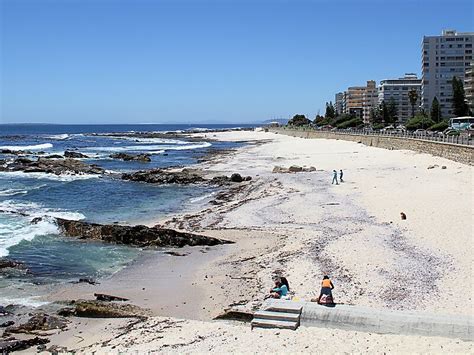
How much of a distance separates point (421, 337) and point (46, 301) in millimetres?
9113

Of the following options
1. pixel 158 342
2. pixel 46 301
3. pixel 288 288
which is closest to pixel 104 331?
pixel 158 342

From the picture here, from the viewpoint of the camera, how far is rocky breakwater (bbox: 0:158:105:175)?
47.3 m

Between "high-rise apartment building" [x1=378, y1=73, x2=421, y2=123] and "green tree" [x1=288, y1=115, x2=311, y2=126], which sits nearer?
"high-rise apartment building" [x1=378, y1=73, x2=421, y2=123]

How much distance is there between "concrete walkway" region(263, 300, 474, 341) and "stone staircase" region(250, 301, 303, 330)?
17 cm

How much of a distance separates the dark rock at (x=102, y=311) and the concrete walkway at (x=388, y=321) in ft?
13.6

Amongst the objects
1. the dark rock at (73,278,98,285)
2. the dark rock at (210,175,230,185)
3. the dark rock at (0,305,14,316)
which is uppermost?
the dark rock at (210,175,230,185)

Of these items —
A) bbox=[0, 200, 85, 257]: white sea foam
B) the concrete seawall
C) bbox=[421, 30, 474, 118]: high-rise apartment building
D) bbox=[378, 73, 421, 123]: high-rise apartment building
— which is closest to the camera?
bbox=[0, 200, 85, 257]: white sea foam

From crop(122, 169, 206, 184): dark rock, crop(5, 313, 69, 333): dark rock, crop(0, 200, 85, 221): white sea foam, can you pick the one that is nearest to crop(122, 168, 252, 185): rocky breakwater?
crop(122, 169, 206, 184): dark rock

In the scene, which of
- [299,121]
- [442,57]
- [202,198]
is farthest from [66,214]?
[299,121]

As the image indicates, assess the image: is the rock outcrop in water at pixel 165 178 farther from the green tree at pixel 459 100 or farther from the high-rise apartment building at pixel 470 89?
the high-rise apartment building at pixel 470 89

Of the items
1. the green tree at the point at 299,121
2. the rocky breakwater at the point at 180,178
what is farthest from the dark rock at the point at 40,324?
the green tree at the point at 299,121

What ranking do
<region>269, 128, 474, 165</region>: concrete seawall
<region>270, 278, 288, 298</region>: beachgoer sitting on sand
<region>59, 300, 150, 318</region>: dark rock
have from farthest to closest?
<region>269, 128, 474, 165</region>: concrete seawall
<region>59, 300, 150, 318</region>: dark rock
<region>270, 278, 288, 298</region>: beachgoer sitting on sand

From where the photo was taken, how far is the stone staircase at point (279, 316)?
10634 mm

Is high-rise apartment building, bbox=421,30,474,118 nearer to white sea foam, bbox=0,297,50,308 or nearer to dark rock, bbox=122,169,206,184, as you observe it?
dark rock, bbox=122,169,206,184
